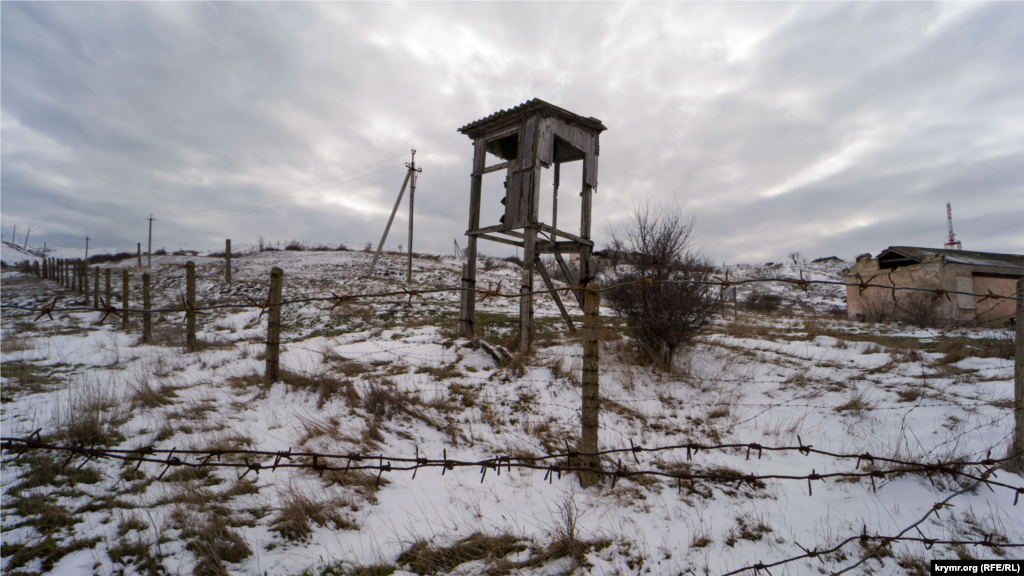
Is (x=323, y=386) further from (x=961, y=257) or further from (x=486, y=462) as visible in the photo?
(x=961, y=257)

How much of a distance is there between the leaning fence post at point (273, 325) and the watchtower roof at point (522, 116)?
505 centimetres

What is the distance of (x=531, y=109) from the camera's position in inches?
309

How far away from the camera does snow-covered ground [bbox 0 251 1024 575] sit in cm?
287

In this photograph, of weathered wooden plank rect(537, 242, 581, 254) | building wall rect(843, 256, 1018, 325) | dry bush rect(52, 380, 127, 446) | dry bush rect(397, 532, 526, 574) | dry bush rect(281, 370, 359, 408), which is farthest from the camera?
building wall rect(843, 256, 1018, 325)

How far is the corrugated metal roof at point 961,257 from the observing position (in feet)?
64.0

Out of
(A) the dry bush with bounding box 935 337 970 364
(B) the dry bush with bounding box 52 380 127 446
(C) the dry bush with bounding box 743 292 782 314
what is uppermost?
(C) the dry bush with bounding box 743 292 782 314

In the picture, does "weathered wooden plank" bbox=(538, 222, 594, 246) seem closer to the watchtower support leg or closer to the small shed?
the watchtower support leg

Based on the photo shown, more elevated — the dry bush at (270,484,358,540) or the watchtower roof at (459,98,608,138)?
the watchtower roof at (459,98,608,138)

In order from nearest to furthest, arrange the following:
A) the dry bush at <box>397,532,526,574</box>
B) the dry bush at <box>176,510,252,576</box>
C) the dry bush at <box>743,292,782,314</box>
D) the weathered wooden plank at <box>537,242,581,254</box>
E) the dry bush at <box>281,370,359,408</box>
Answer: the dry bush at <box>176,510,252,576</box>, the dry bush at <box>397,532,526,574</box>, the dry bush at <box>281,370,359,408</box>, the weathered wooden plank at <box>537,242,581,254</box>, the dry bush at <box>743,292,782,314</box>

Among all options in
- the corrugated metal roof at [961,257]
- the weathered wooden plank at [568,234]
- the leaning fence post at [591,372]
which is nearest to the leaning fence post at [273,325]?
the leaning fence post at [591,372]

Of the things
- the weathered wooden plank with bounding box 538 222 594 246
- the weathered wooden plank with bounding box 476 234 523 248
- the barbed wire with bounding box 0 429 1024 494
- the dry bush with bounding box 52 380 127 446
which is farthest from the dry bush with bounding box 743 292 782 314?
the dry bush with bounding box 52 380 127 446

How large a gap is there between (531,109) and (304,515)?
7.18 meters

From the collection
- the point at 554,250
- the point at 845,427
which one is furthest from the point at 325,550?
the point at 554,250

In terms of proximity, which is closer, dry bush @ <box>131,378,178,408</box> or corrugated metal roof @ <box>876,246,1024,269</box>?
dry bush @ <box>131,378,178,408</box>
